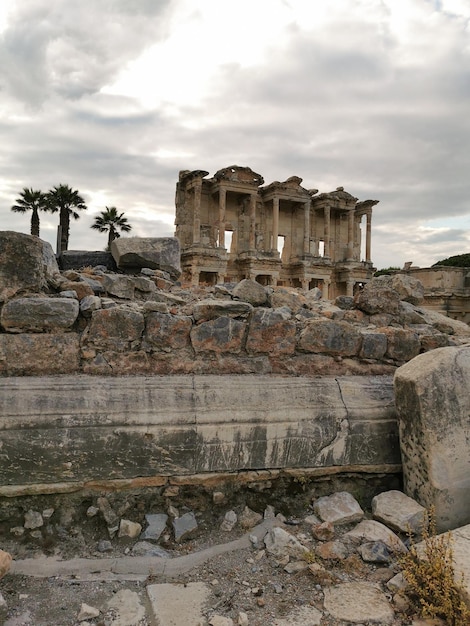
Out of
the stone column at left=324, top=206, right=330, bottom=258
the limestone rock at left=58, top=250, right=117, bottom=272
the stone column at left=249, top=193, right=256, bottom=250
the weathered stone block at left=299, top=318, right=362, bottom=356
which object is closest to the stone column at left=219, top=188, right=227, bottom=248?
the stone column at left=249, top=193, right=256, bottom=250

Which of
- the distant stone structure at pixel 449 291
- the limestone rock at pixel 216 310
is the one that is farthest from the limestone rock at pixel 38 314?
the distant stone structure at pixel 449 291

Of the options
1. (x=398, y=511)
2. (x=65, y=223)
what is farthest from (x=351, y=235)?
(x=398, y=511)

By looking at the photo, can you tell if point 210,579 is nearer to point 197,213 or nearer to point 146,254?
point 146,254

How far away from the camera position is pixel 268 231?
28.5m

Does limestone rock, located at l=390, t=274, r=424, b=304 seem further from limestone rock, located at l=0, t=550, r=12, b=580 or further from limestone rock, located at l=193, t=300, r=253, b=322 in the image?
limestone rock, located at l=0, t=550, r=12, b=580

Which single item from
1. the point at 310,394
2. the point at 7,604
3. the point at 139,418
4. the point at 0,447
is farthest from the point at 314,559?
the point at 0,447

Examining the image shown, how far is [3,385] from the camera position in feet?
9.62

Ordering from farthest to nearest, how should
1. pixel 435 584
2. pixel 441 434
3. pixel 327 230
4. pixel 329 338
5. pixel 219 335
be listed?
pixel 327 230, pixel 329 338, pixel 219 335, pixel 441 434, pixel 435 584

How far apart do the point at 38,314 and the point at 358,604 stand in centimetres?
257

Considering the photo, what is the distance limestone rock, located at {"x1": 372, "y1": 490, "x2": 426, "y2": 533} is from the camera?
2.89m

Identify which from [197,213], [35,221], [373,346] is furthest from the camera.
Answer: [197,213]

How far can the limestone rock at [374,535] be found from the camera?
2762 millimetres

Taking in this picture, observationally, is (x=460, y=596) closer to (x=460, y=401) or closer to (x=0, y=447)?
(x=460, y=401)

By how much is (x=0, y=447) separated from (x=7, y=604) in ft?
2.79
